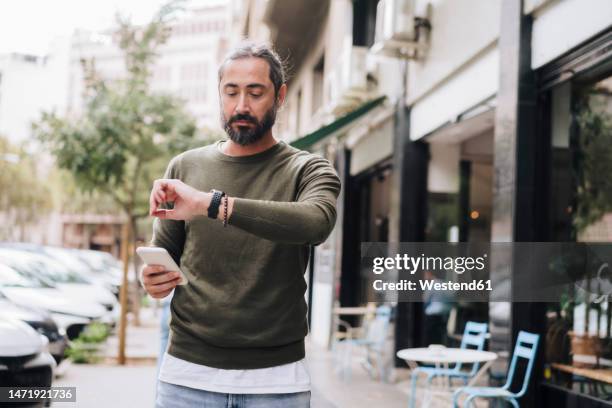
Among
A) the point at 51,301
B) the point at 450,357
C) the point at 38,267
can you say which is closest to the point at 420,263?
the point at 450,357

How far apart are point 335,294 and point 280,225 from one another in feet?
36.6

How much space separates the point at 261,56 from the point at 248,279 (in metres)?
0.60

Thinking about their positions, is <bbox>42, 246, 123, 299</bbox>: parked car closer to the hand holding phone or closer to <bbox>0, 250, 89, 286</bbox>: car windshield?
<bbox>0, 250, 89, 286</bbox>: car windshield

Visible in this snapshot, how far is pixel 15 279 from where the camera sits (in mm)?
7773

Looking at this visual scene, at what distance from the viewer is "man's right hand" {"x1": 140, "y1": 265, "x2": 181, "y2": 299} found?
180cm

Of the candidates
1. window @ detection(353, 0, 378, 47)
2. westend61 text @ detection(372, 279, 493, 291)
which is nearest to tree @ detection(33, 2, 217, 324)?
window @ detection(353, 0, 378, 47)

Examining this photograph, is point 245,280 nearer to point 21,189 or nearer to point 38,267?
point 38,267

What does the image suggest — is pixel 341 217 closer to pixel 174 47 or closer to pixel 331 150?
pixel 331 150

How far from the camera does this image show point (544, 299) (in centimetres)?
570

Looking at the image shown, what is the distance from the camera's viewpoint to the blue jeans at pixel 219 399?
1.85m

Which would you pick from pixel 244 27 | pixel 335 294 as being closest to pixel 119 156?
pixel 335 294

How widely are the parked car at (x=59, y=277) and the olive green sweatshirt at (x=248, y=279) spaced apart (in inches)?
267

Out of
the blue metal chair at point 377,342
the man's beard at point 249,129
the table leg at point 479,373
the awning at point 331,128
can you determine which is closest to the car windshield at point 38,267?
the awning at point 331,128

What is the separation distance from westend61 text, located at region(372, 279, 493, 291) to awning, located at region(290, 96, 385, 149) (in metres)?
5.91
